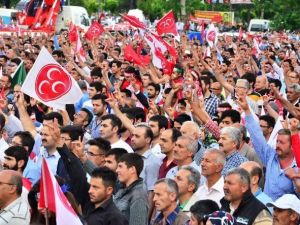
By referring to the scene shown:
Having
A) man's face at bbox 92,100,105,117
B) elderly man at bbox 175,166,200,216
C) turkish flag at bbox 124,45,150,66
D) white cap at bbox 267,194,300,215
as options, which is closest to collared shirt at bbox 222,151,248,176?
elderly man at bbox 175,166,200,216

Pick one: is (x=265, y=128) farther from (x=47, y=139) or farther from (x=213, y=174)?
(x=47, y=139)

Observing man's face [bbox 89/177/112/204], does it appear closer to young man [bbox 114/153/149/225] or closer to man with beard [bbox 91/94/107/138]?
young man [bbox 114/153/149/225]

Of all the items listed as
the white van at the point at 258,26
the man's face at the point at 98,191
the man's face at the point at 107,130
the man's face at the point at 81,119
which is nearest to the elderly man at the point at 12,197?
the man's face at the point at 98,191

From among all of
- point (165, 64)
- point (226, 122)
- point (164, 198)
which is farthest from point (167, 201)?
point (165, 64)

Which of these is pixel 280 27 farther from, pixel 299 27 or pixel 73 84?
pixel 73 84

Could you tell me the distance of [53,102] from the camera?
10.5m

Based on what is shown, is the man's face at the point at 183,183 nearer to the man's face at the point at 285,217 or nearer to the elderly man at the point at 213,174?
the elderly man at the point at 213,174

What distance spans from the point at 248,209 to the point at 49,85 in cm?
426

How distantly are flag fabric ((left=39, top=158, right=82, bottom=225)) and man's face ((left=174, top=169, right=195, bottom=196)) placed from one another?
1.36 m

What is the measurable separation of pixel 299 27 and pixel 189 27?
549 centimetres

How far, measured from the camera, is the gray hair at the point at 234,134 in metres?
8.64

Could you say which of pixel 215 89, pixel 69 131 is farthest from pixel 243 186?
pixel 215 89

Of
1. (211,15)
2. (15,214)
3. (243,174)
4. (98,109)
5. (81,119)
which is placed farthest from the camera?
(211,15)

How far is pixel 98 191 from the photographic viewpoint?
721 cm
